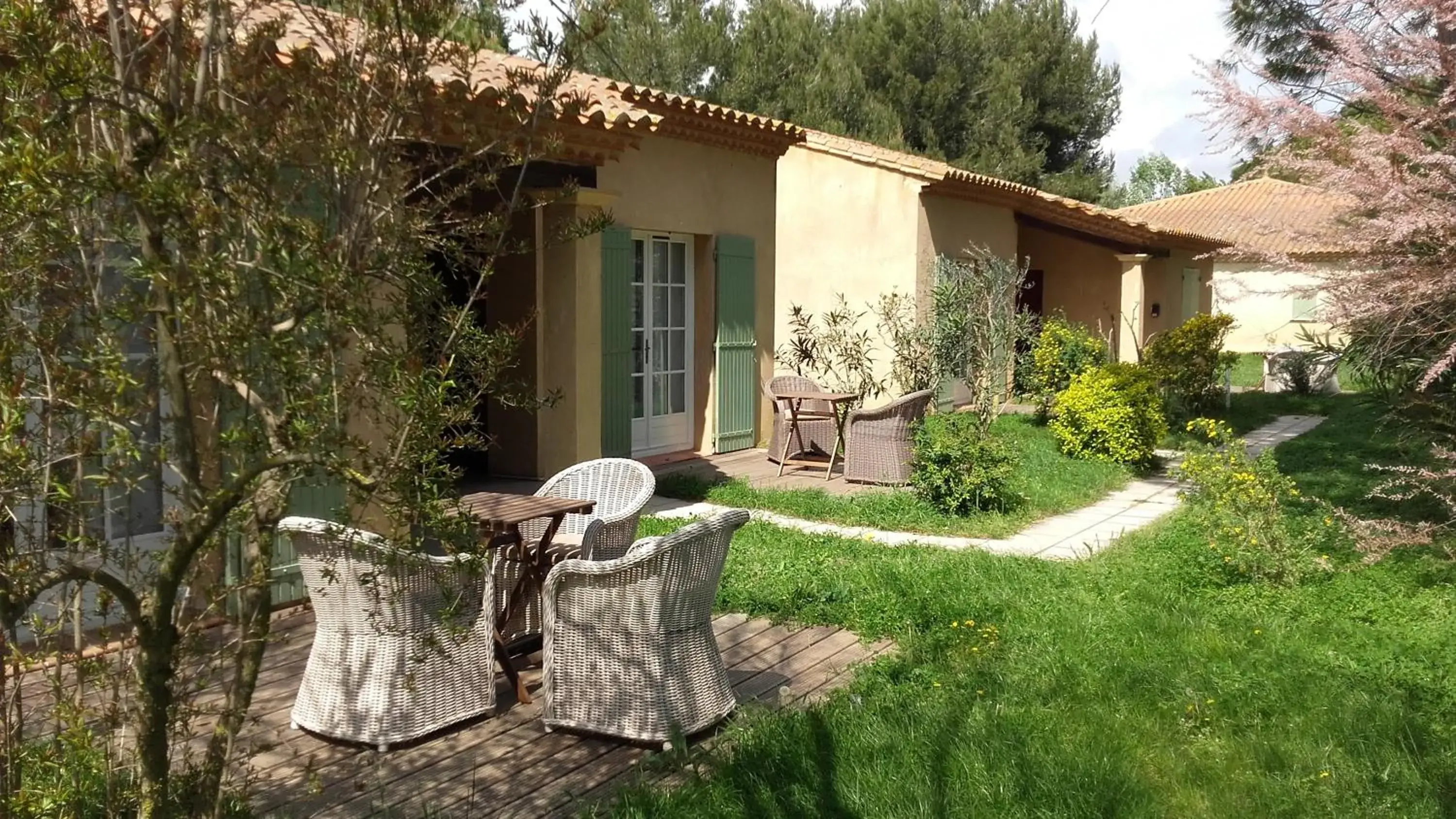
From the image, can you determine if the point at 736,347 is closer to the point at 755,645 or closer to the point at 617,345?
the point at 617,345

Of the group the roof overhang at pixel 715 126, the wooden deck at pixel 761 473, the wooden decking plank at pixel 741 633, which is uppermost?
the roof overhang at pixel 715 126

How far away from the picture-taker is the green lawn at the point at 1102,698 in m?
3.64

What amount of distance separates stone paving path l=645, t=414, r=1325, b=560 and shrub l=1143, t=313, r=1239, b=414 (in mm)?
4709

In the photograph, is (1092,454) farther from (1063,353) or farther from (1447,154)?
(1447,154)

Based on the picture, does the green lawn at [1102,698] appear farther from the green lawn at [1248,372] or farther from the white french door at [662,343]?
the green lawn at [1248,372]

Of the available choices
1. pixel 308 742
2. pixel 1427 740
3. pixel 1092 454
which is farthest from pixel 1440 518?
pixel 308 742

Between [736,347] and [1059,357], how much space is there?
16.4 ft

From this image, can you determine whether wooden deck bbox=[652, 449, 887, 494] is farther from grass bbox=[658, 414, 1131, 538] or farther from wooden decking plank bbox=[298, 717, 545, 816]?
wooden decking plank bbox=[298, 717, 545, 816]

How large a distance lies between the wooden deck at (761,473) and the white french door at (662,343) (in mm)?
361

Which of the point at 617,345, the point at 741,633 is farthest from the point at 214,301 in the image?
the point at 617,345

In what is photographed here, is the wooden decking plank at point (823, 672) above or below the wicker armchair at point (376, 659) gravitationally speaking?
below

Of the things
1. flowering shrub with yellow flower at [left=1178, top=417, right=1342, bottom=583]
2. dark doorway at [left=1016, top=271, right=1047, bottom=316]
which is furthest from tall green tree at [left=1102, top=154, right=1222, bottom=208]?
flowering shrub with yellow flower at [left=1178, top=417, right=1342, bottom=583]

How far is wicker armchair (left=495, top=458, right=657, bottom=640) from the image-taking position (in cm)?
471

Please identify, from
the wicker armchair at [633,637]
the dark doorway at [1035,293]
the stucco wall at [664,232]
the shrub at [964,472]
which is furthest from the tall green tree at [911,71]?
the wicker armchair at [633,637]
